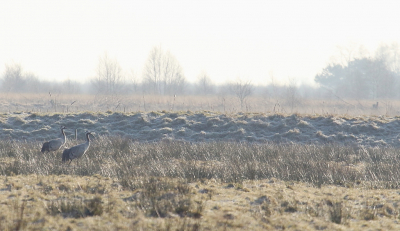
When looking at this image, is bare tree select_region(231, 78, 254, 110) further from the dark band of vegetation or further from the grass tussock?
the grass tussock

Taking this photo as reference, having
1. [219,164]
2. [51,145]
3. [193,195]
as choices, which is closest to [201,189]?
[193,195]

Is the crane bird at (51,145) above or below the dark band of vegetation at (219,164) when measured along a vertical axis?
above

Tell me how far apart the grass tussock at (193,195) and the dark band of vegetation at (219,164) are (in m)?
0.05

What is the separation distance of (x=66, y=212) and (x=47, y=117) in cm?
1702

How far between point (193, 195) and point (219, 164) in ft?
14.2

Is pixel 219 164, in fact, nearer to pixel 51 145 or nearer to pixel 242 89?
pixel 51 145

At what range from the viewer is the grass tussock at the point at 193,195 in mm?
6340

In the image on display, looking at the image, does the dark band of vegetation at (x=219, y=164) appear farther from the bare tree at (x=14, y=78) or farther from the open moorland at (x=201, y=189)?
the bare tree at (x=14, y=78)

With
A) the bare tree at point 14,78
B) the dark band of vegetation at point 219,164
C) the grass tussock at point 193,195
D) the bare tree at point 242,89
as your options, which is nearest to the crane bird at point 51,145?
the grass tussock at point 193,195

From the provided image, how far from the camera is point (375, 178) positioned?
10.3 metres

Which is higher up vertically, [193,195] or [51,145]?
[51,145]

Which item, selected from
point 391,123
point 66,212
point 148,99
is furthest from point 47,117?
point 391,123

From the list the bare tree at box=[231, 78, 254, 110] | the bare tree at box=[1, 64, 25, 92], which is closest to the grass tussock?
the bare tree at box=[231, 78, 254, 110]

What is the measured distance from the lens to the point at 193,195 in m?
7.87
